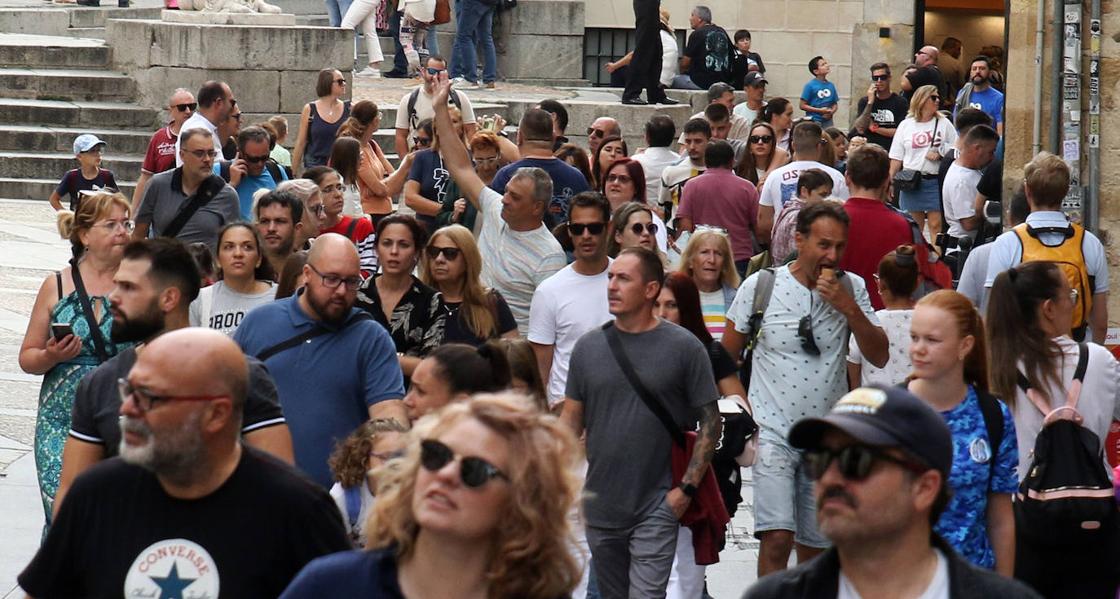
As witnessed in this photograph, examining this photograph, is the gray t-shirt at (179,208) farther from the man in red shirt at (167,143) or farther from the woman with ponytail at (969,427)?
the woman with ponytail at (969,427)

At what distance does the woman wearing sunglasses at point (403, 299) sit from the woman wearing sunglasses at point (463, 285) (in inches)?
4.0

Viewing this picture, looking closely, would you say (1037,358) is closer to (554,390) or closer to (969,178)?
(554,390)

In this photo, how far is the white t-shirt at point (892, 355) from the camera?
23.6 ft

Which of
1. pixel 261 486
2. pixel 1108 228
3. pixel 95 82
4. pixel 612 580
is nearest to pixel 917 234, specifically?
pixel 1108 228

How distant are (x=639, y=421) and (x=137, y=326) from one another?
1932 millimetres

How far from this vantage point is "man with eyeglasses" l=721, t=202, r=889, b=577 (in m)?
6.90

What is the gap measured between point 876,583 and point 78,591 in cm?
167

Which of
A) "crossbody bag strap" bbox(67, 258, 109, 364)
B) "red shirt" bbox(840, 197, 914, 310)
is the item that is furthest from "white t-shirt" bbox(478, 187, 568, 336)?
"crossbody bag strap" bbox(67, 258, 109, 364)

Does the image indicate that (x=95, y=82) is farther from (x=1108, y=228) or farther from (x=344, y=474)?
(x=344, y=474)

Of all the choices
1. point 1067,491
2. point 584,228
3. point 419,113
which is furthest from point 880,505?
point 419,113

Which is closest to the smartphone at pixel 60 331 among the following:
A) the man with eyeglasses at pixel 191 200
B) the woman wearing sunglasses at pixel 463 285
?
the woman wearing sunglasses at pixel 463 285

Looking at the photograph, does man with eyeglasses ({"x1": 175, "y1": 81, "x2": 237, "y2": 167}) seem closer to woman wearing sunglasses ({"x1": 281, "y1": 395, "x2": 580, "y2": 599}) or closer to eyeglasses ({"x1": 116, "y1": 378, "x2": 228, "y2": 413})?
eyeglasses ({"x1": 116, "y1": 378, "x2": 228, "y2": 413})

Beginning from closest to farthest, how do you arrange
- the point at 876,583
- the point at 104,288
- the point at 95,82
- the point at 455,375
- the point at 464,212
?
the point at 876,583 < the point at 455,375 < the point at 104,288 < the point at 464,212 < the point at 95,82

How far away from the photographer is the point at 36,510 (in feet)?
28.3
